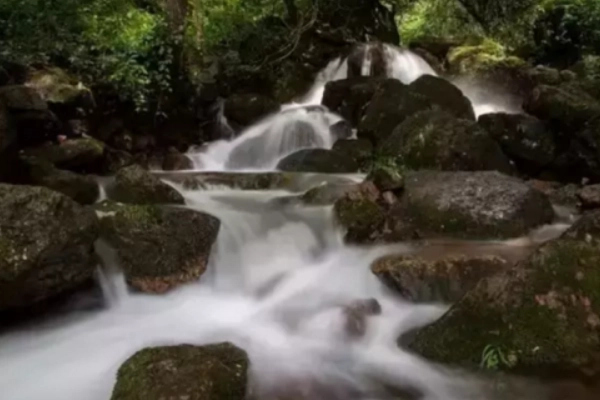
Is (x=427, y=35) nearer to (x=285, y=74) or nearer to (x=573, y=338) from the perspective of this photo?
(x=285, y=74)

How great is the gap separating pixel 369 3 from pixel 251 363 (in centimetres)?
1325

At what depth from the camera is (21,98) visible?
8.49m

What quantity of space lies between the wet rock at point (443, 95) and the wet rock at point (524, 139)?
3.16 ft

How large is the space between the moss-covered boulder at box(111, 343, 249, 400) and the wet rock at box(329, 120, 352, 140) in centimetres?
757

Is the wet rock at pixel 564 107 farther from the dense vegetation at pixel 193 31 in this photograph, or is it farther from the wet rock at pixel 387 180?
the dense vegetation at pixel 193 31

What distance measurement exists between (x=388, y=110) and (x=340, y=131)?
1223 mm

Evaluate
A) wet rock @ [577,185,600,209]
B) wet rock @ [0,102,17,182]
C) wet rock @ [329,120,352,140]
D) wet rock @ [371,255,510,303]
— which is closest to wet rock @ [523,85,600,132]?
wet rock @ [577,185,600,209]

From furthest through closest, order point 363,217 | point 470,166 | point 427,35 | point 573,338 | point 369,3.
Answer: point 427,35, point 369,3, point 470,166, point 363,217, point 573,338

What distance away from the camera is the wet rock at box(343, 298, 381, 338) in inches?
211

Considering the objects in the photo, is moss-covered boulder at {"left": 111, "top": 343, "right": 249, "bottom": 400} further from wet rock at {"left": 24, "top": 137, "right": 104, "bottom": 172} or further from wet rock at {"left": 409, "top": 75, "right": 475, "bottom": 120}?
wet rock at {"left": 409, "top": 75, "right": 475, "bottom": 120}

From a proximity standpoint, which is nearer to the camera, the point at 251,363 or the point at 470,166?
the point at 251,363

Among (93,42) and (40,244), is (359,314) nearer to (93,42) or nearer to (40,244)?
(40,244)

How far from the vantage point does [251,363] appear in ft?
16.0

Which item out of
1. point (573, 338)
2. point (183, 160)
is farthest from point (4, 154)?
point (573, 338)
